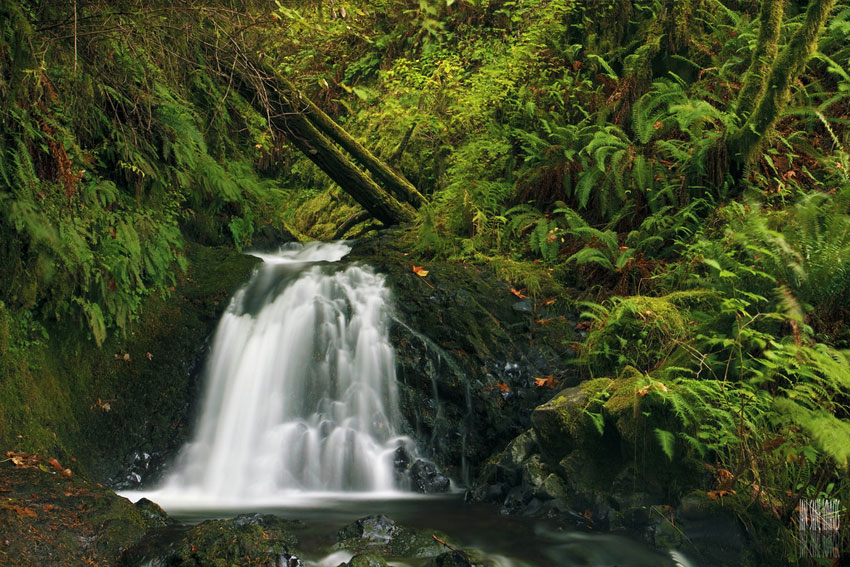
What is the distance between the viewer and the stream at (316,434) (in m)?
5.43

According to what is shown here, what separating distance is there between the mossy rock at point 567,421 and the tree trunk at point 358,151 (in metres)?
5.02

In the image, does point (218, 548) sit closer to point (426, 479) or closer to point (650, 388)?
point (426, 479)

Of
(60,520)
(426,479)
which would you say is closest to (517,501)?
(426,479)

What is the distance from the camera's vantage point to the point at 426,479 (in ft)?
21.6

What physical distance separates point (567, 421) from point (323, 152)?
17.9 ft

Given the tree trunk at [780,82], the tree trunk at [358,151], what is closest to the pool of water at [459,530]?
the tree trunk at [780,82]

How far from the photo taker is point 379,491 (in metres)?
6.49

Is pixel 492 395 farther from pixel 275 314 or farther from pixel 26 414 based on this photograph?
pixel 26 414

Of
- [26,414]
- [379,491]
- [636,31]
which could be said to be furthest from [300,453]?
[636,31]

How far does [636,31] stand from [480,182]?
10.5 ft

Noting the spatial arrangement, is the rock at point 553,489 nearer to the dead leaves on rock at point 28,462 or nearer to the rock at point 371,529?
the rock at point 371,529

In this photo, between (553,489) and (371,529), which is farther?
(553,489)

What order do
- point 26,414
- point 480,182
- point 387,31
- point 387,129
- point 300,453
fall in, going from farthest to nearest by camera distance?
→ point 387,31 → point 387,129 → point 480,182 → point 300,453 → point 26,414

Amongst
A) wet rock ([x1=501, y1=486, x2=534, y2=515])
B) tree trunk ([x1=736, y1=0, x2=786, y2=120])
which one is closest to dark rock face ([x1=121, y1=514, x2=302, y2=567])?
wet rock ([x1=501, y1=486, x2=534, y2=515])
